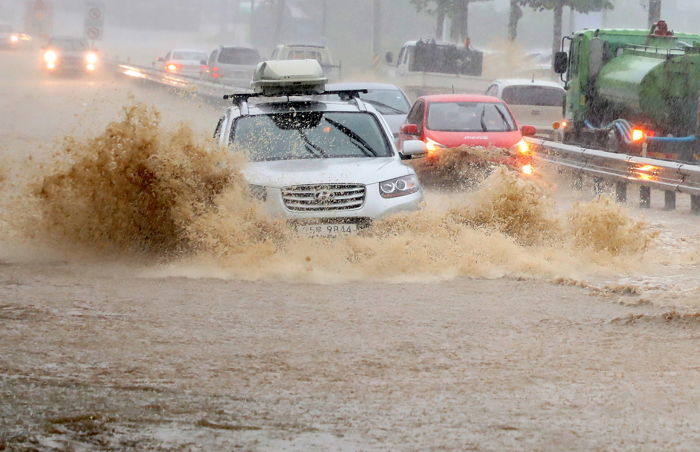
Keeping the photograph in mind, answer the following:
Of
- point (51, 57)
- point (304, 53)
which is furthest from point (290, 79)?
point (51, 57)

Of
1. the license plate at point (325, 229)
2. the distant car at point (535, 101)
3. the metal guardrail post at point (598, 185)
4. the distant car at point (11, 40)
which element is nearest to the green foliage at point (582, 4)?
the distant car at point (535, 101)

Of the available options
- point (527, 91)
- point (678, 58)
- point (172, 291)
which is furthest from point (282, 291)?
point (527, 91)

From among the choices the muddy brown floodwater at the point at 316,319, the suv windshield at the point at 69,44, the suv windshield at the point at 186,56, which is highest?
the suv windshield at the point at 69,44

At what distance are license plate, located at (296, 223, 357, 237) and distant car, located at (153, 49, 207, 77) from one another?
4467cm

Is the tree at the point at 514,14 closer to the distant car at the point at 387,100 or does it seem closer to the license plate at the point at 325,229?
the distant car at the point at 387,100

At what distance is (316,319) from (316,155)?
3886 mm

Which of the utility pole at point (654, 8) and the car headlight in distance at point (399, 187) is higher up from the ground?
the utility pole at point (654, 8)

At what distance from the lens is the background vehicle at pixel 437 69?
134 ft

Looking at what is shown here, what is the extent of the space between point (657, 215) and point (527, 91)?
398 inches

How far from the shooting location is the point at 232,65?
50.6 m

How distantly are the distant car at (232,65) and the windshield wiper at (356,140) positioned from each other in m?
36.7

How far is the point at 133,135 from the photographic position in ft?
40.2

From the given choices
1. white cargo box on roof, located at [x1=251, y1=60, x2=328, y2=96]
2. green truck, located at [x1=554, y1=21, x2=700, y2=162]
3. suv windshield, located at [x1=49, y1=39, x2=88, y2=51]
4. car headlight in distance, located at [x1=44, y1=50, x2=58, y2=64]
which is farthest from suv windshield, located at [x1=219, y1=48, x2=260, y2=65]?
white cargo box on roof, located at [x1=251, y1=60, x2=328, y2=96]

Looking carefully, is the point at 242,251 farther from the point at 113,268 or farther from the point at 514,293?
the point at 514,293
